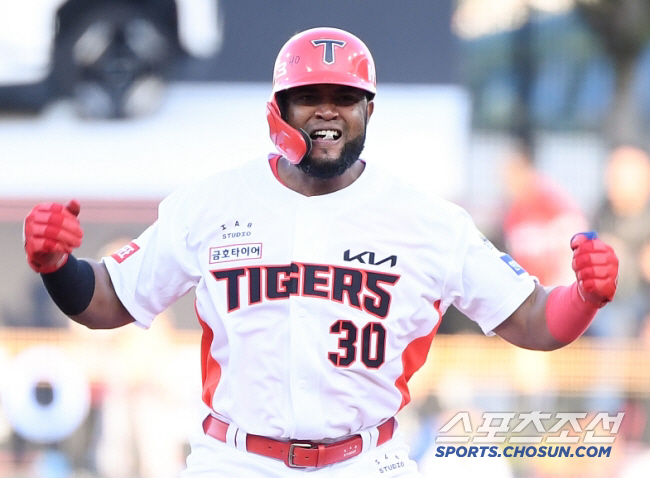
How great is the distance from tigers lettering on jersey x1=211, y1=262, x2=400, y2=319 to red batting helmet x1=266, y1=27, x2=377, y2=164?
14.1 inches

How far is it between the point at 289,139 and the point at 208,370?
0.76 metres

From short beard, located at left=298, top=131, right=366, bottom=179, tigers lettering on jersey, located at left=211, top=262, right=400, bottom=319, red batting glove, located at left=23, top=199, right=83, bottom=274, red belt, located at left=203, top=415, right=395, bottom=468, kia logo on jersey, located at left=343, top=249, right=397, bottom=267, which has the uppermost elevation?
short beard, located at left=298, top=131, right=366, bottom=179

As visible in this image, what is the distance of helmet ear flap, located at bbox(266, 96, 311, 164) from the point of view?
3281 millimetres

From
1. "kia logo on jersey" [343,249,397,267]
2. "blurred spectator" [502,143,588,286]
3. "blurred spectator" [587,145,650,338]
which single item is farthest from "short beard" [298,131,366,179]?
"blurred spectator" [587,145,650,338]

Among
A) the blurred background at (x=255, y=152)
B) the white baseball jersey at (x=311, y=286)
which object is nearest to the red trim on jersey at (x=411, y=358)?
the white baseball jersey at (x=311, y=286)

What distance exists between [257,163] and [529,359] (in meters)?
3.01

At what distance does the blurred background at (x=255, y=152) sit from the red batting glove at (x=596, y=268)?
296 centimetres

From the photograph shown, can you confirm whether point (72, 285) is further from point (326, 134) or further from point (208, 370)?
point (326, 134)

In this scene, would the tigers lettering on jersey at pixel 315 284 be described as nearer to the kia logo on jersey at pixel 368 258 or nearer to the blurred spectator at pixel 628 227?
the kia logo on jersey at pixel 368 258

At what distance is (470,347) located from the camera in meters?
6.01

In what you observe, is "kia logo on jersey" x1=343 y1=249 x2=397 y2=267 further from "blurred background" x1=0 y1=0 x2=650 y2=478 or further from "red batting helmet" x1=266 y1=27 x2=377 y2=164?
"blurred background" x1=0 y1=0 x2=650 y2=478

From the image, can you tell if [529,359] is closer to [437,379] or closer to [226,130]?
[437,379]

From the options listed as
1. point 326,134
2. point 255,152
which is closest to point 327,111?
point 326,134

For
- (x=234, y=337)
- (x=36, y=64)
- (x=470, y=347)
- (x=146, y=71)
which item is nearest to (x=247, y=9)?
(x=146, y=71)
